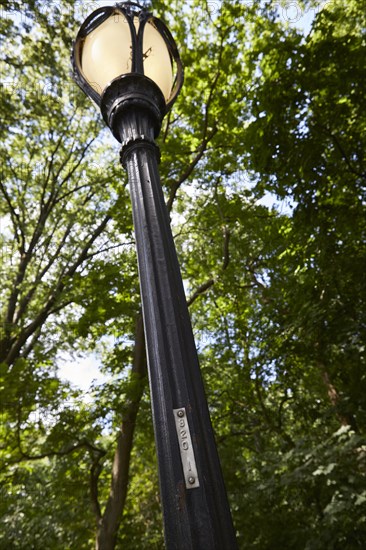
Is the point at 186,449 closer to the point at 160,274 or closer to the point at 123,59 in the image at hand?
the point at 160,274

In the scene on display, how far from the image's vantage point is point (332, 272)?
4.69m

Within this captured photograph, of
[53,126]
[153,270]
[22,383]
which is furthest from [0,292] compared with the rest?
[153,270]

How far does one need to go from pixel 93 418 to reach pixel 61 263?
7.43m

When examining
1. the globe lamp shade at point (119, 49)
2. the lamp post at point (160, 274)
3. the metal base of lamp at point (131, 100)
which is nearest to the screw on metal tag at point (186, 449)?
the lamp post at point (160, 274)

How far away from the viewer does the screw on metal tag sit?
104 cm

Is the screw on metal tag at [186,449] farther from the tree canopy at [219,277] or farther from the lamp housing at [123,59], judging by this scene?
the tree canopy at [219,277]

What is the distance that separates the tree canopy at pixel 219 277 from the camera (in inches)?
202

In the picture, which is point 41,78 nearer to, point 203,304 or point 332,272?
point 203,304

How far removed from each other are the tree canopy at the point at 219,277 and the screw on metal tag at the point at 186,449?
3.80 meters

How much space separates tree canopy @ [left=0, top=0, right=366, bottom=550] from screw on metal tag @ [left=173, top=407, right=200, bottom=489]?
380 cm

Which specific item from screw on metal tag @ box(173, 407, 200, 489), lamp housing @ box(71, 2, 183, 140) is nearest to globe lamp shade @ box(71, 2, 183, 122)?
lamp housing @ box(71, 2, 183, 140)

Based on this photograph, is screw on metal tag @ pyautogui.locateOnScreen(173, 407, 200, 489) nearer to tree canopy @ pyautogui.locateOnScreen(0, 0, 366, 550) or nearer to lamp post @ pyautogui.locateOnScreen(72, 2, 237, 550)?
lamp post @ pyautogui.locateOnScreen(72, 2, 237, 550)

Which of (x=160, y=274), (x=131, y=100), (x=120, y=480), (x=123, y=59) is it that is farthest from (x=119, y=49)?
(x=120, y=480)

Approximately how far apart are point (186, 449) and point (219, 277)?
22.2 feet
